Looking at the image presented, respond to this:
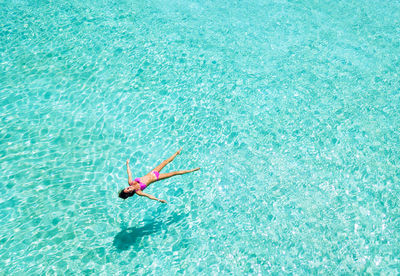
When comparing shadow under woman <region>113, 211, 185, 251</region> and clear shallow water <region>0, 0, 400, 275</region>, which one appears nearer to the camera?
shadow under woman <region>113, 211, 185, 251</region>

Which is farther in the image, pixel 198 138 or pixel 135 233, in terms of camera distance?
pixel 198 138

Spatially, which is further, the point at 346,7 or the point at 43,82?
the point at 346,7

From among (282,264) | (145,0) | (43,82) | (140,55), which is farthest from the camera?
(145,0)

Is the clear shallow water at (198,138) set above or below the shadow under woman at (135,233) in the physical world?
above

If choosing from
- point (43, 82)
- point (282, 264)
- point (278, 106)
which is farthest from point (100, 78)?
point (282, 264)

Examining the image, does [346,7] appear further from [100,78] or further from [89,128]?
[89,128]

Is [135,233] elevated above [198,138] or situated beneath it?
situated beneath

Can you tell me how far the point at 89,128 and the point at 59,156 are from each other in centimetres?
88

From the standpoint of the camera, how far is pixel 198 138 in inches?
284

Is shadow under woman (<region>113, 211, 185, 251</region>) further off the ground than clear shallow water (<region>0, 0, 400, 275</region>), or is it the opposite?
clear shallow water (<region>0, 0, 400, 275</region>)

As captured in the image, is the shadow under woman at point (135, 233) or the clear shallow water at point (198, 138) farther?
the clear shallow water at point (198, 138)

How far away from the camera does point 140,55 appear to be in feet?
29.2

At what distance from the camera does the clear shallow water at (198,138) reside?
565cm

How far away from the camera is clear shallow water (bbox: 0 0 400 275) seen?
5648 millimetres
